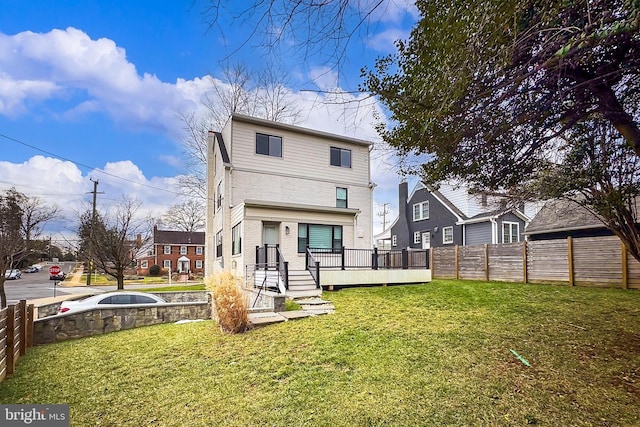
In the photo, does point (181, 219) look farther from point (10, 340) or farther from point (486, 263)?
point (10, 340)

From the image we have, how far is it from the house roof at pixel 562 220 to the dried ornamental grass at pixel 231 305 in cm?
1277

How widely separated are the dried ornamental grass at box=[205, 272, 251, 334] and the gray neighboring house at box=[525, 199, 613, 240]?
12941mm

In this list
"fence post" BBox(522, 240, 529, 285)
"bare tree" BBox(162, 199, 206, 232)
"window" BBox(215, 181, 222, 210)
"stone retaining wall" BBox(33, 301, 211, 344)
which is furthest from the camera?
"bare tree" BBox(162, 199, 206, 232)

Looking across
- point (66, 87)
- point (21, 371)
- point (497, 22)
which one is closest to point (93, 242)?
point (66, 87)

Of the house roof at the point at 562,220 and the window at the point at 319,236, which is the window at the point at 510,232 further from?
the window at the point at 319,236

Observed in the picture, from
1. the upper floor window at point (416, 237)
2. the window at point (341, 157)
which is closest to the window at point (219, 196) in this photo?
the window at point (341, 157)

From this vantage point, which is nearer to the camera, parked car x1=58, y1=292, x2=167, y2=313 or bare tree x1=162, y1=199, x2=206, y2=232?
parked car x1=58, y1=292, x2=167, y2=313

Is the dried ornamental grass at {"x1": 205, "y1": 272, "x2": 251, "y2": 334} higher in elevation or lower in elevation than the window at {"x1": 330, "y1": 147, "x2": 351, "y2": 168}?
lower

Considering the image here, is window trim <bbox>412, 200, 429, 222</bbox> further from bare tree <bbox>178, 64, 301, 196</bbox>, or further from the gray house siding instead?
bare tree <bbox>178, 64, 301, 196</bbox>

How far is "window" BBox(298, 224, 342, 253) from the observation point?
14.8 m

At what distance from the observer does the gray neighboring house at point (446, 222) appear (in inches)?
806

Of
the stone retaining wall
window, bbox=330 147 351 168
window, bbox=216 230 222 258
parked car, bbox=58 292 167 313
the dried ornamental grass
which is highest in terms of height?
window, bbox=330 147 351 168

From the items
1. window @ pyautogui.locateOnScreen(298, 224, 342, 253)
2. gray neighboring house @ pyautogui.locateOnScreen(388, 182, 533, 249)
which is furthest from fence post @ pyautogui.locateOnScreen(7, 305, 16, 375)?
gray neighboring house @ pyautogui.locateOnScreen(388, 182, 533, 249)

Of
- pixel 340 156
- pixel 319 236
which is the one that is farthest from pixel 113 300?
pixel 340 156
